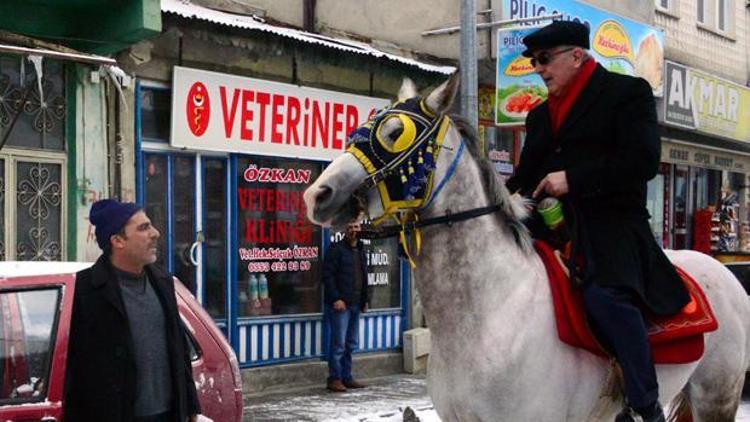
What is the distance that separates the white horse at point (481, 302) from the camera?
391 centimetres

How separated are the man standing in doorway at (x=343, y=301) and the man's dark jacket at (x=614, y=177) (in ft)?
24.4

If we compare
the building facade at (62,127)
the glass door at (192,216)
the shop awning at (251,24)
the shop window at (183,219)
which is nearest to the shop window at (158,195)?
the glass door at (192,216)

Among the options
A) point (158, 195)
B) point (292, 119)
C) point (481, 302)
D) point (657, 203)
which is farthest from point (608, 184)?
point (657, 203)

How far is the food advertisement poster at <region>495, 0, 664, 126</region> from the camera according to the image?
1257cm

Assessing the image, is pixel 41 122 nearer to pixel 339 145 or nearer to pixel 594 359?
pixel 339 145

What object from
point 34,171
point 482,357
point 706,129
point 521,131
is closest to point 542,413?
point 482,357

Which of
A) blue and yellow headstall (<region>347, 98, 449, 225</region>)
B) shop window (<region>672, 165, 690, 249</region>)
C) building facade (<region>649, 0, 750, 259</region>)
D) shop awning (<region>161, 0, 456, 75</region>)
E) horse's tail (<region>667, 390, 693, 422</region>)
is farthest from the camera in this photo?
shop window (<region>672, 165, 690, 249</region>)

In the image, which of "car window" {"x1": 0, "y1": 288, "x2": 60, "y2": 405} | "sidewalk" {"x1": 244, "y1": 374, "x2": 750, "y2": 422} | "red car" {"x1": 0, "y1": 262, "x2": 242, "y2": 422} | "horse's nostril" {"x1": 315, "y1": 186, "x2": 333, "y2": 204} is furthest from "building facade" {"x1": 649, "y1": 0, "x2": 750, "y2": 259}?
"horse's nostril" {"x1": 315, "y1": 186, "x2": 333, "y2": 204}

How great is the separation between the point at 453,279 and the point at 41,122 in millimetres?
6869

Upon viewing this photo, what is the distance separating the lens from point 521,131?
53.1 ft

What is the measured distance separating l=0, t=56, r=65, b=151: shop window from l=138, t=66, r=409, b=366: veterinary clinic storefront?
0.97 meters

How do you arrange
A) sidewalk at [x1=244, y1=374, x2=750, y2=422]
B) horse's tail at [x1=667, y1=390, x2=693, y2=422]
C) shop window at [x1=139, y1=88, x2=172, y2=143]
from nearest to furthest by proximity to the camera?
horse's tail at [x1=667, y1=390, x2=693, y2=422] → sidewalk at [x1=244, y1=374, x2=750, y2=422] → shop window at [x1=139, y1=88, x2=172, y2=143]

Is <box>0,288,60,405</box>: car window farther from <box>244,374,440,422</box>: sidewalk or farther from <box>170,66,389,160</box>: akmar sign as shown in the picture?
<box>170,66,389,160</box>: akmar sign

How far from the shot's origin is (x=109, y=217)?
13.5ft
